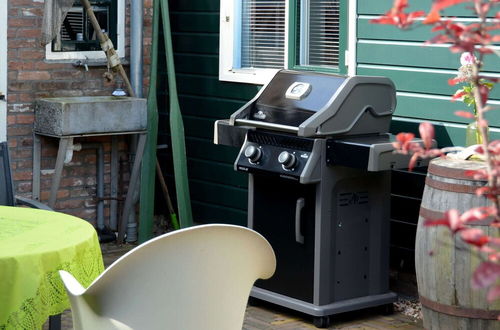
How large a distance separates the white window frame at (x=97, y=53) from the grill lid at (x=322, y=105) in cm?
202

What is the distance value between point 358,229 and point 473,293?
0.94 m

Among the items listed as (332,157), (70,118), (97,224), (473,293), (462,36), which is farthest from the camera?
(97,224)

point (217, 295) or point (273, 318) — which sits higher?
point (217, 295)

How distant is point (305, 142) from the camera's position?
207 inches

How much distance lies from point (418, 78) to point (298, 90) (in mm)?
771

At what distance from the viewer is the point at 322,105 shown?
17.4ft

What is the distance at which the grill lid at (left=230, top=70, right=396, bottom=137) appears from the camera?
5.26 metres

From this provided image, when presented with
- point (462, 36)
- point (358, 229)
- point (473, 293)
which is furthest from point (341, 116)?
point (462, 36)

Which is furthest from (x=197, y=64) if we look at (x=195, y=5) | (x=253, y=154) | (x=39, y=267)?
(x=39, y=267)

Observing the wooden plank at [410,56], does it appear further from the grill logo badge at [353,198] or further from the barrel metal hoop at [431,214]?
the barrel metal hoop at [431,214]

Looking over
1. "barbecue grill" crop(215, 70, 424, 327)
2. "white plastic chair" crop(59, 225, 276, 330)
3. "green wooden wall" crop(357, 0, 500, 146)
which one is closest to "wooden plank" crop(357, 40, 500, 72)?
"green wooden wall" crop(357, 0, 500, 146)

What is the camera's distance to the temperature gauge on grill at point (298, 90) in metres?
5.42

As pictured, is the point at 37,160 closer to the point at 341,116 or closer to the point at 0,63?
the point at 0,63

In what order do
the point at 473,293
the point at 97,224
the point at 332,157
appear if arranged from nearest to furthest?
the point at 473,293 < the point at 332,157 < the point at 97,224
